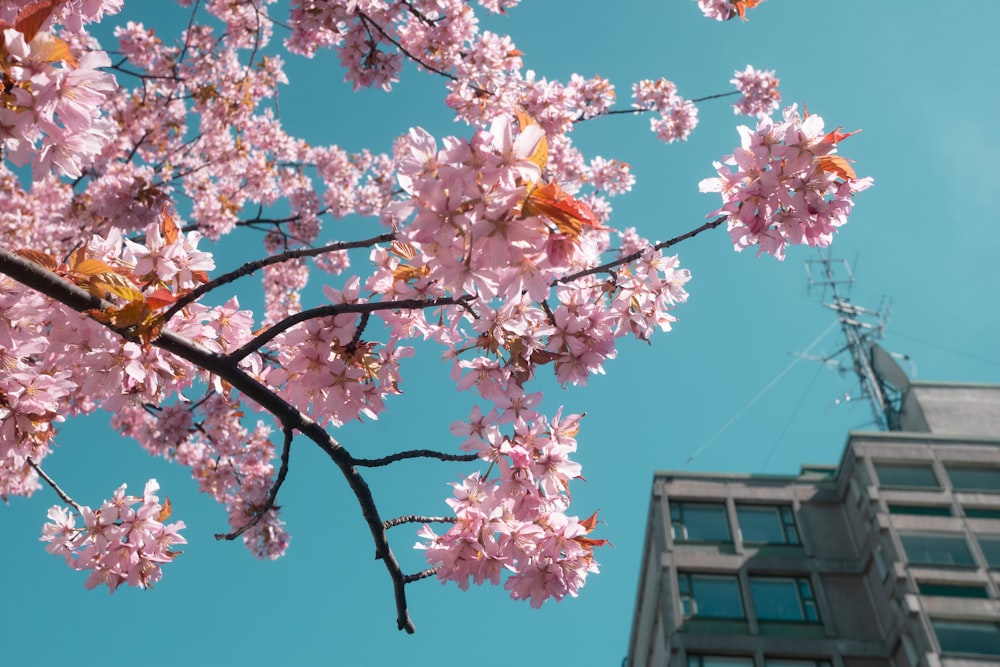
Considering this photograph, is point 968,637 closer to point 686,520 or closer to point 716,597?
point 716,597

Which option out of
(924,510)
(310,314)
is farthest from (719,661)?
(310,314)

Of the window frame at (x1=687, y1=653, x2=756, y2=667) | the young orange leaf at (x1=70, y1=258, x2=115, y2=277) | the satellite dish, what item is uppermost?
the satellite dish

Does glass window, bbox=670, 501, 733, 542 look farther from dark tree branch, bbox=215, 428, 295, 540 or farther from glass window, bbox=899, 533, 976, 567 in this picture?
dark tree branch, bbox=215, 428, 295, 540

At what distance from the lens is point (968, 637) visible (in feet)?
65.0

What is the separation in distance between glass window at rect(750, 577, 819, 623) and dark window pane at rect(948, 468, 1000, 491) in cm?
575

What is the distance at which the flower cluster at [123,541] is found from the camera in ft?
11.3

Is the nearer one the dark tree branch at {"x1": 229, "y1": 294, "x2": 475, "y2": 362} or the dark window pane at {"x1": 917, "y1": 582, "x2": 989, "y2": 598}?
the dark tree branch at {"x1": 229, "y1": 294, "x2": 475, "y2": 362}

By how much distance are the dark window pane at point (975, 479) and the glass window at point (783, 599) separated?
5747mm

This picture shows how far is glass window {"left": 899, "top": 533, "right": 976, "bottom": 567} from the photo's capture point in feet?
71.1

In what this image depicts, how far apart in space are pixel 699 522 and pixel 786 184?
79.2 ft

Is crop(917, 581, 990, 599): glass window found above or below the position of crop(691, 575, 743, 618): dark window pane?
below

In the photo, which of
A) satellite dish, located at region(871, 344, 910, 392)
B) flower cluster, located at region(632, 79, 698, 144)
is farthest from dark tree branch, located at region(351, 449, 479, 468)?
satellite dish, located at region(871, 344, 910, 392)

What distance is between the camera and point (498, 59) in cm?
803

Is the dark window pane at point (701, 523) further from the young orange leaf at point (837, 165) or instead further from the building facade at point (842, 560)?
the young orange leaf at point (837, 165)
